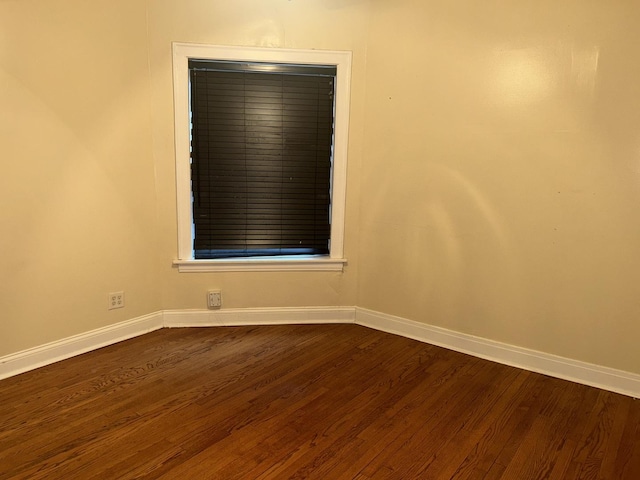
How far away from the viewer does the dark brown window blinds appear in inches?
127

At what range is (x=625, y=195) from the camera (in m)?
2.43

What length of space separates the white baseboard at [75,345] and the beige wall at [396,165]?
0.25 feet

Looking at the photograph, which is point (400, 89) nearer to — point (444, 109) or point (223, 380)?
point (444, 109)

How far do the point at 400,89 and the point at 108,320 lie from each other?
2.66m

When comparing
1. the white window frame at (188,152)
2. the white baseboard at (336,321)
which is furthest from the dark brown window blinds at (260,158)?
the white baseboard at (336,321)

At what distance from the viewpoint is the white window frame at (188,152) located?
3.12m

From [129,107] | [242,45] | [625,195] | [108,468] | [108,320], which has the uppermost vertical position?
[242,45]

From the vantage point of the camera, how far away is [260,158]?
3355 mm

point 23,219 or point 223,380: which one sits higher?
point 23,219

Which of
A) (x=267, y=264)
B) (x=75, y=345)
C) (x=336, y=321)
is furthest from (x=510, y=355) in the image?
(x=75, y=345)

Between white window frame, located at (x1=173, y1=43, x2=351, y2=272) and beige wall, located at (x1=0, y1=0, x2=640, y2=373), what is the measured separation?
68 mm

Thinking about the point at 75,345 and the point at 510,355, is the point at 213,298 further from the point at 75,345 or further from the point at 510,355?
the point at 510,355

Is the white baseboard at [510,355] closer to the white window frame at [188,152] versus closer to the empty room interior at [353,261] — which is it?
the empty room interior at [353,261]

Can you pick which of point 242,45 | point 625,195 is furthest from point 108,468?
point 625,195
